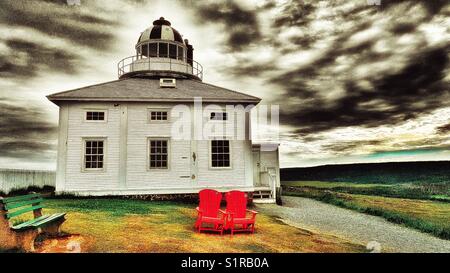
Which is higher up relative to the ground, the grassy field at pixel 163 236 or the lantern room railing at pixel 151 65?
the lantern room railing at pixel 151 65

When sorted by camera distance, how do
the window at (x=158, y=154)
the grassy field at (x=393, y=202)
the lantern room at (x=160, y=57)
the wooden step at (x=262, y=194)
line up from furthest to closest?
the lantern room at (x=160, y=57) → the wooden step at (x=262, y=194) → the window at (x=158, y=154) → the grassy field at (x=393, y=202)

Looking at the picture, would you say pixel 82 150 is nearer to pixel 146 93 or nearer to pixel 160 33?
pixel 146 93

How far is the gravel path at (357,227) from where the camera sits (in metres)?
6.62

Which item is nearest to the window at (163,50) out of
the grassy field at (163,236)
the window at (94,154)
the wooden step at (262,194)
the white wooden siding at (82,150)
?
the white wooden siding at (82,150)

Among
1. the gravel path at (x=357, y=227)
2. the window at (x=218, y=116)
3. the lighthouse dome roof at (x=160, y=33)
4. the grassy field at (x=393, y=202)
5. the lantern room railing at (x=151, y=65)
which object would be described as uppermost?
the lighthouse dome roof at (x=160, y=33)

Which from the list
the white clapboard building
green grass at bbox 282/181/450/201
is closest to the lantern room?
the white clapboard building

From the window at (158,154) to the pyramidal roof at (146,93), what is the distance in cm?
150

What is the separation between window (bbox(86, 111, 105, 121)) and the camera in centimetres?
1167

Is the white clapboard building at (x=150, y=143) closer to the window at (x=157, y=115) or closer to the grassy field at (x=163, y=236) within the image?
the window at (x=157, y=115)

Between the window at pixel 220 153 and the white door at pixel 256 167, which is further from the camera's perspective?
the white door at pixel 256 167

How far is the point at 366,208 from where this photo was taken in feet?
→ 34.7

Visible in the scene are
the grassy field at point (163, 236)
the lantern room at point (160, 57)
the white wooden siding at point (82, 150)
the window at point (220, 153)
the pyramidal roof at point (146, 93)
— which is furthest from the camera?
the lantern room at point (160, 57)

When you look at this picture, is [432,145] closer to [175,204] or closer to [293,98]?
[293,98]

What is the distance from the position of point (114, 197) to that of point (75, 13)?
20.1 feet
